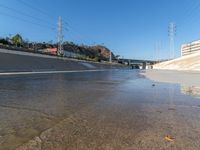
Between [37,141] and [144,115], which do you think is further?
[144,115]

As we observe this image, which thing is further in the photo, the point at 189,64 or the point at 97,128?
the point at 189,64

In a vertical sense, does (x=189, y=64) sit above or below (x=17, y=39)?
below

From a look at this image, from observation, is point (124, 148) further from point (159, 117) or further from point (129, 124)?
point (159, 117)

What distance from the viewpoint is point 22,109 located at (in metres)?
6.07

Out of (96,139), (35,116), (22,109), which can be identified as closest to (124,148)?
(96,139)

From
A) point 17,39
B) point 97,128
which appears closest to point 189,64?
point 17,39

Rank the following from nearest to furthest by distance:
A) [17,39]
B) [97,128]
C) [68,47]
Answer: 1. [97,128]
2. [17,39]
3. [68,47]

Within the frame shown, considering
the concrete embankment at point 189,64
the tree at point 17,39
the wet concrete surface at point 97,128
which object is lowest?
the wet concrete surface at point 97,128

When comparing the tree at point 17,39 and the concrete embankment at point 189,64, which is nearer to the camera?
the concrete embankment at point 189,64

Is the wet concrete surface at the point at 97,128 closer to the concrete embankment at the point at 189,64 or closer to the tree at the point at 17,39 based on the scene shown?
the concrete embankment at the point at 189,64

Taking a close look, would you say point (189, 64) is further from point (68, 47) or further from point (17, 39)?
point (68, 47)

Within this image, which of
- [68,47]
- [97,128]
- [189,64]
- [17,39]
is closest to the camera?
[97,128]

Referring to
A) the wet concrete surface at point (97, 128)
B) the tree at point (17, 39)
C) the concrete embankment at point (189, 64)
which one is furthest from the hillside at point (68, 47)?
the wet concrete surface at point (97, 128)

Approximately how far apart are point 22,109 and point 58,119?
157cm
